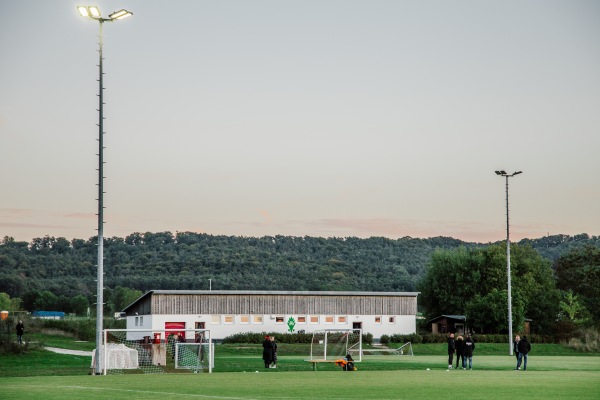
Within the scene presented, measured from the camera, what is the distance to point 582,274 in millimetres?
129875

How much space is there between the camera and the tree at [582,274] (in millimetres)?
120081

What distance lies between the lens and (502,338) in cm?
8681

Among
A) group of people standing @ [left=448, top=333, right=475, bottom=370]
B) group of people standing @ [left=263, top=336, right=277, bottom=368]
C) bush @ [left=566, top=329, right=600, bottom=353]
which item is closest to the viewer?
group of people standing @ [left=263, top=336, right=277, bottom=368]

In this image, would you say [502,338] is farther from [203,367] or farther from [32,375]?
[32,375]

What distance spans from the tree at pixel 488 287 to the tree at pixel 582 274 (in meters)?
12.7

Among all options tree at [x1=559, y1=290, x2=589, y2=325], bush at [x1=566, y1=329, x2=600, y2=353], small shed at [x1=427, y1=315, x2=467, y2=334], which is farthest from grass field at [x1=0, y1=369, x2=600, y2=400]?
tree at [x1=559, y1=290, x2=589, y2=325]

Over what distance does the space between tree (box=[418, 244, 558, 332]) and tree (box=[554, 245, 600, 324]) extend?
1269 centimetres

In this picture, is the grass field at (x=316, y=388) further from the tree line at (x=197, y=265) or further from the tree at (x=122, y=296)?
the tree at (x=122, y=296)

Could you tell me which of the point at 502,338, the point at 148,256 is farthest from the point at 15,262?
the point at 502,338

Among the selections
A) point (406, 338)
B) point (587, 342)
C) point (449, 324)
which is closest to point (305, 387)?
point (587, 342)

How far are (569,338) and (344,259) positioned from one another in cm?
10336

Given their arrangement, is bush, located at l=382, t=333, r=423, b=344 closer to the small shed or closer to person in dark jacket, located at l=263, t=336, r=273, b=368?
the small shed

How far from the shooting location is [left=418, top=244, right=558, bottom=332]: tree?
308ft

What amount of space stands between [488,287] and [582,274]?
3126 centimetres
